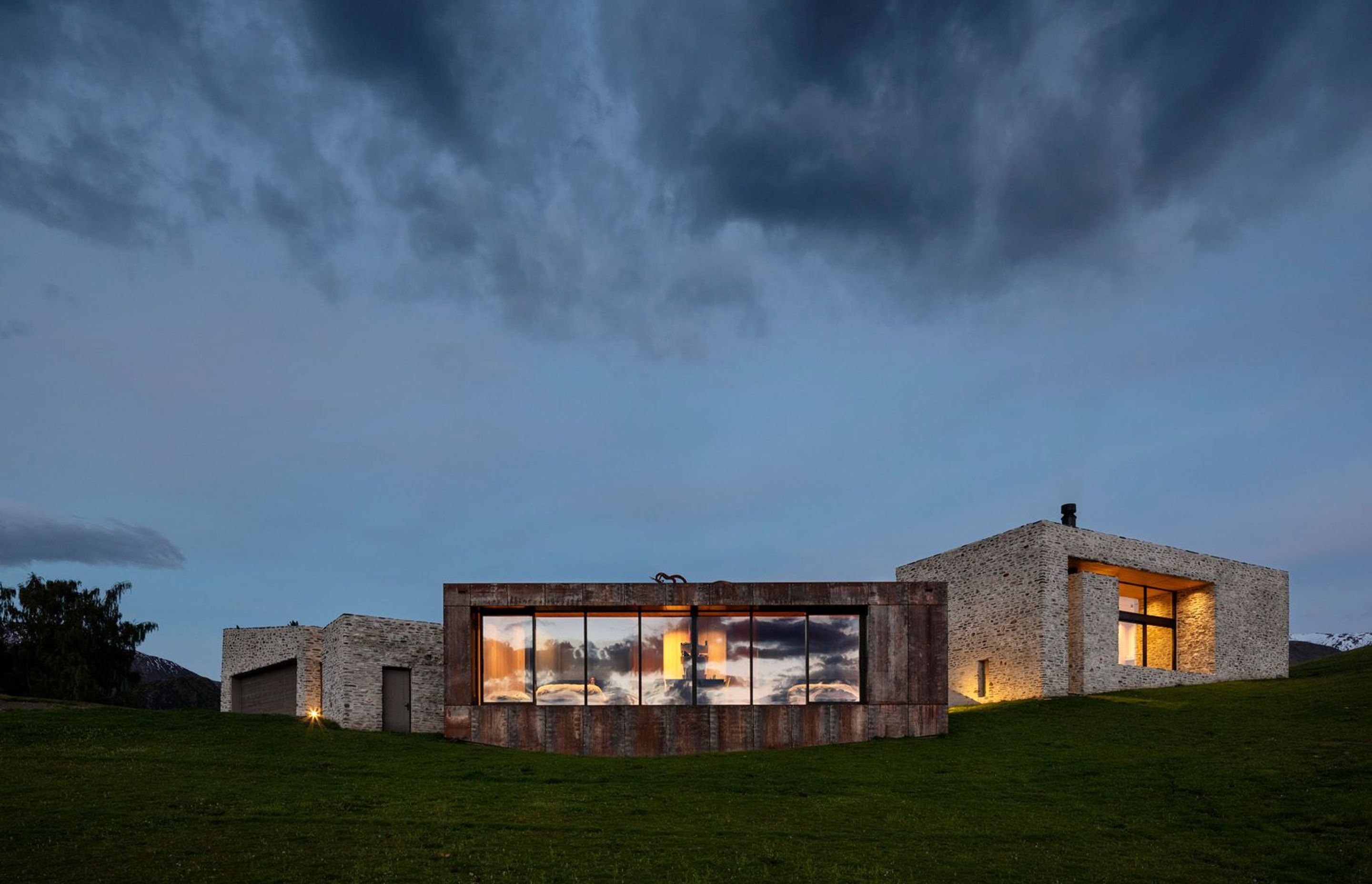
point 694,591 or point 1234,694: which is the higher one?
point 694,591

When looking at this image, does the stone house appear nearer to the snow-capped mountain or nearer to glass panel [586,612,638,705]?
glass panel [586,612,638,705]

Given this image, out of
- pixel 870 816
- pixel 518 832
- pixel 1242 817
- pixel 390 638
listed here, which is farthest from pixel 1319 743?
pixel 390 638

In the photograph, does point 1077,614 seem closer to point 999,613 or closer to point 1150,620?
point 999,613

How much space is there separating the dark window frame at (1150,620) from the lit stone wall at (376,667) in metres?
32.0

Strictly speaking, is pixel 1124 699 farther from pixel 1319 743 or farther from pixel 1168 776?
pixel 1168 776

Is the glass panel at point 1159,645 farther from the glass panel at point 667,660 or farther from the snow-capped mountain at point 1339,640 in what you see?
the snow-capped mountain at point 1339,640

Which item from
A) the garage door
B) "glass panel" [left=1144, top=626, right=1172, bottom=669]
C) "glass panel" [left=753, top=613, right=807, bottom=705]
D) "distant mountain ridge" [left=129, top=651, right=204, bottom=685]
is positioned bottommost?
"distant mountain ridge" [left=129, top=651, right=204, bottom=685]

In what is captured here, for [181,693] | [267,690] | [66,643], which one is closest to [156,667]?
[181,693]

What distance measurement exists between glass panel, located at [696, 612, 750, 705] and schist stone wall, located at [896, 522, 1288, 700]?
55.1 ft

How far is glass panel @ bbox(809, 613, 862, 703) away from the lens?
29.0 m

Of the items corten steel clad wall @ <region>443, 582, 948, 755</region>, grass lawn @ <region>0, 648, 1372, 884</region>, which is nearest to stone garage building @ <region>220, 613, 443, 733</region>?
grass lawn @ <region>0, 648, 1372, 884</region>

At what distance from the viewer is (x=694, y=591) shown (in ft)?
95.3

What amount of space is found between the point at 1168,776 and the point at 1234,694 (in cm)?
1765

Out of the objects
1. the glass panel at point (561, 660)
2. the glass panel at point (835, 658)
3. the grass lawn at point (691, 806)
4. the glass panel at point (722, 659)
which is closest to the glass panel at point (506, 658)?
the glass panel at point (561, 660)
